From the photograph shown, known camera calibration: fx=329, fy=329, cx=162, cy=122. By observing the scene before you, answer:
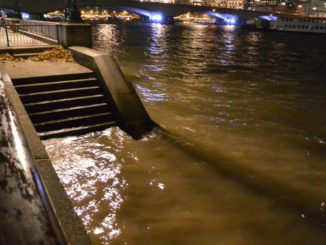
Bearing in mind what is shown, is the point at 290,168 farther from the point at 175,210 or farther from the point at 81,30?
the point at 81,30

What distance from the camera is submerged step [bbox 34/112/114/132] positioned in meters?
8.30

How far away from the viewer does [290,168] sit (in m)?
7.62

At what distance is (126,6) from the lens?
9194 centimetres

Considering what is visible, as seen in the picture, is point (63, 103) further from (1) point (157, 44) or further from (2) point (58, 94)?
(1) point (157, 44)

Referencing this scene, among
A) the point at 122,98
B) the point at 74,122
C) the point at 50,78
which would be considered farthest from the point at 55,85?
the point at 122,98

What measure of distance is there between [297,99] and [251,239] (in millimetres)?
10575

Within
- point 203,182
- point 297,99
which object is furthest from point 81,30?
point 297,99

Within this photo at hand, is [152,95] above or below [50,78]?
below

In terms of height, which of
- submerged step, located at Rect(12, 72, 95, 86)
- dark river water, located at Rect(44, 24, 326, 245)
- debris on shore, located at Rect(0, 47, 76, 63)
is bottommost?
dark river water, located at Rect(44, 24, 326, 245)

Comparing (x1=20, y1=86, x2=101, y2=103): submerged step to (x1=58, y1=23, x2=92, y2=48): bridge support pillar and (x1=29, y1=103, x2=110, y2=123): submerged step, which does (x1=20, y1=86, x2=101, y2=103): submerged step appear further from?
(x1=58, y1=23, x2=92, y2=48): bridge support pillar

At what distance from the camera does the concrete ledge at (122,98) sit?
351 inches

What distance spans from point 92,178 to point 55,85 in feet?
A: 12.0

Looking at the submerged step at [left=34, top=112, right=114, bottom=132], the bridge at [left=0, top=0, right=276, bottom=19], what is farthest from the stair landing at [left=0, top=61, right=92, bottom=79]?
the bridge at [left=0, top=0, right=276, bottom=19]

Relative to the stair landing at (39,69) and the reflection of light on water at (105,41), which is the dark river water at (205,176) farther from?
the reflection of light on water at (105,41)
